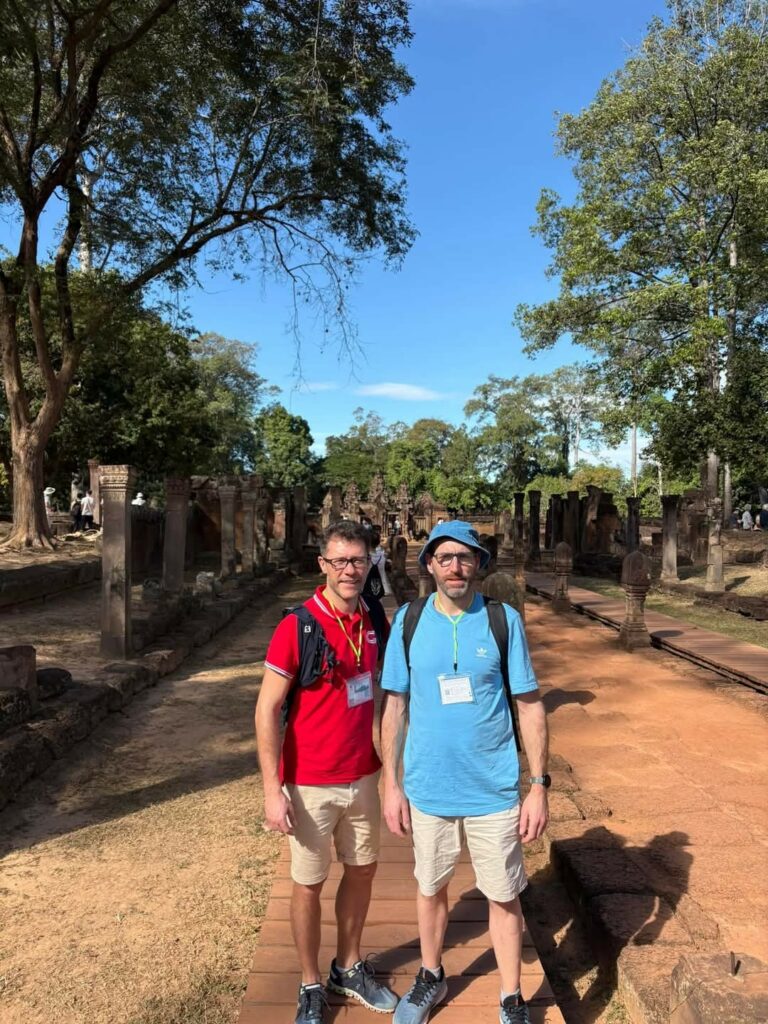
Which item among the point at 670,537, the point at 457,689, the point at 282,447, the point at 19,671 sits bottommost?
the point at 19,671

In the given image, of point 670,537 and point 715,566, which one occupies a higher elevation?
point 670,537

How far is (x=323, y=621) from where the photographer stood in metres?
2.42

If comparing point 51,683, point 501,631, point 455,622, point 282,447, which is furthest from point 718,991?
point 282,447

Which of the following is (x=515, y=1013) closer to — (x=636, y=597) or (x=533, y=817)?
(x=533, y=817)

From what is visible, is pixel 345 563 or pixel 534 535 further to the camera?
pixel 534 535

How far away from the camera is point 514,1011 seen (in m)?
2.29

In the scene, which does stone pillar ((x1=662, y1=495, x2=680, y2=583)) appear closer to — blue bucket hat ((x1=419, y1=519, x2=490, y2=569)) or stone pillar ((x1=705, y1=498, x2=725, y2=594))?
stone pillar ((x1=705, y1=498, x2=725, y2=594))

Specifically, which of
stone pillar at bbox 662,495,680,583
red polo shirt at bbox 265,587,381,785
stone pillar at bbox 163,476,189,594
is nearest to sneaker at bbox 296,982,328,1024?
red polo shirt at bbox 265,587,381,785

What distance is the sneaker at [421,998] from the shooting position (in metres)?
2.29

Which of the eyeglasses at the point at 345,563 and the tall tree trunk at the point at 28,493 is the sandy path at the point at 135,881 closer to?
the eyeglasses at the point at 345,563

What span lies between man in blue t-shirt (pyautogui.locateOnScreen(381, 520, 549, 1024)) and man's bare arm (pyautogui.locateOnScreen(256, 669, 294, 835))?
14.0 inches

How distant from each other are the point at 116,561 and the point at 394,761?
21.2 ft

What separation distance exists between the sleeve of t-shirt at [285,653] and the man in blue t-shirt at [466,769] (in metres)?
0.38

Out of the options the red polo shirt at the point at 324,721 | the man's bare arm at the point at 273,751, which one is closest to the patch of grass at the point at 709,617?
the red polo shirt at the point at 324,721
